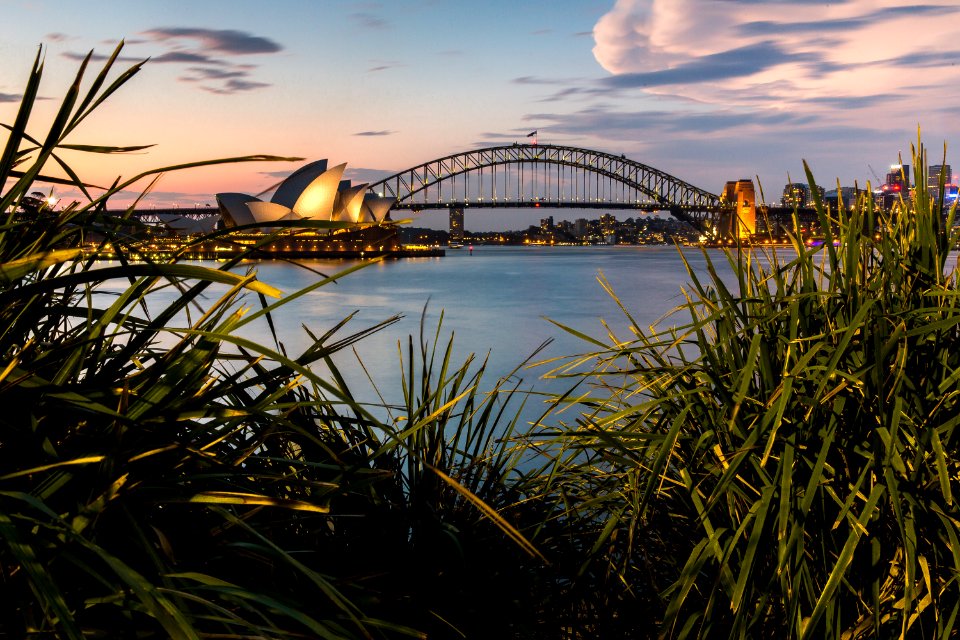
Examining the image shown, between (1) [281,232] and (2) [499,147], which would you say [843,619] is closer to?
(1) [281,232]

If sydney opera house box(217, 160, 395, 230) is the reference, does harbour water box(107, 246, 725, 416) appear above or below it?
below

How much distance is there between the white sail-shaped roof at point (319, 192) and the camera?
2918 inches

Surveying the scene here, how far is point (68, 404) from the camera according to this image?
127 centimetres

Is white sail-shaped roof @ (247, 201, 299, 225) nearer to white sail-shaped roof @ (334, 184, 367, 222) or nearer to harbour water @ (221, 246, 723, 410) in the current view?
white sail-shaped roof @ (334, 184, 367, 222)

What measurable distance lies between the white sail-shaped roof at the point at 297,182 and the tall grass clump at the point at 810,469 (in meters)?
73.9

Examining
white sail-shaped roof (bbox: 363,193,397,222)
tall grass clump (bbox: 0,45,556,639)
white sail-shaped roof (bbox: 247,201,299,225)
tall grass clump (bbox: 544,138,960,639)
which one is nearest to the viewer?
tall grass clump (bbox: 0,45,556,639)

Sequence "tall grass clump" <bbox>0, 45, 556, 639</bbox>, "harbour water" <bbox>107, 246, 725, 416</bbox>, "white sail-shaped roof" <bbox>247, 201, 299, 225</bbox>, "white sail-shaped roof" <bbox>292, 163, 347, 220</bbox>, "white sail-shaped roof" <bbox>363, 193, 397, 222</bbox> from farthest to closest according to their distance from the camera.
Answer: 1. "white sail-shaped roof" <bbox>363, 193, 397, 222</bbox>
2. "white sail-shaped roof" <bbox>247, 201, 299, 225</bbox>
3. "white sail-shaped roof" <bbox>292, 163, 347, 220</bbox>
4. "harbour water" <bbox>107, 246, 725, 416</bbox>
5. "tall grass clump" <bbox>0, 45, 556, 639</bbox>

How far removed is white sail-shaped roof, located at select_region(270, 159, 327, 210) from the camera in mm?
74375

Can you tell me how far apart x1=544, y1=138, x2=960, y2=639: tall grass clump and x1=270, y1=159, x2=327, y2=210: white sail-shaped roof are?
73.9 meters

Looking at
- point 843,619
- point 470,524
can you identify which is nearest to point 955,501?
point 843,619

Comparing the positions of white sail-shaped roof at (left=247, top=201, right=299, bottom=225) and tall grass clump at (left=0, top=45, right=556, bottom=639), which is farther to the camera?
white sail-shaped roof at (left=247, top=201, right=299, bottom=225)

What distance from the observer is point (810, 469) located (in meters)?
2.07

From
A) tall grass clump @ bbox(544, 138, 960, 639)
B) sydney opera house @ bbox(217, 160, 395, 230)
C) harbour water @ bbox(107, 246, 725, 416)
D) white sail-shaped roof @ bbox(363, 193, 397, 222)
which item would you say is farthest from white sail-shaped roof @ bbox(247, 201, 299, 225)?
tall grass clump @ bbox(544, 138, 960, 639)

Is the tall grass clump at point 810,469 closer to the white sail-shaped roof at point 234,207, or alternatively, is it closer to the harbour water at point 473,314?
the harbour water at point 473,314
